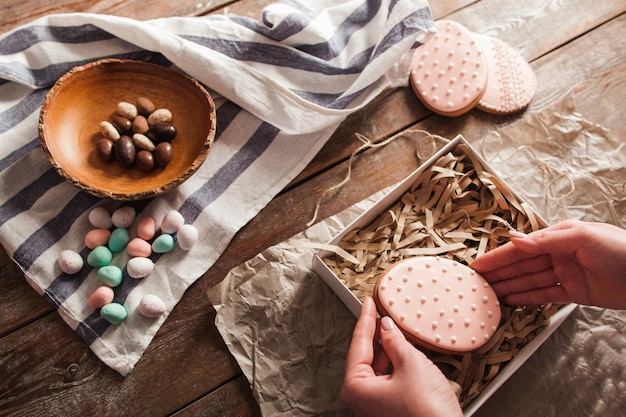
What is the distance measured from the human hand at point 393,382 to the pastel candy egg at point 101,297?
1.42 ft

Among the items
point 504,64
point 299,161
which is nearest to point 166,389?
point 299,161

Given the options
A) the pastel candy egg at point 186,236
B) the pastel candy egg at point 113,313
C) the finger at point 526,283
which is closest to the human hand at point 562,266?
the finger at point 526,283

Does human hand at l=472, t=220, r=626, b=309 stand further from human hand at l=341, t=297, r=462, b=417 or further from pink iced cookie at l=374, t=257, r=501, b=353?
human hand at l=341, t=297, r=462, b=417

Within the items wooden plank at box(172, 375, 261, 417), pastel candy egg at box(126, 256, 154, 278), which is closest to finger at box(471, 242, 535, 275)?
wooden plank at box(172, 375, 261, 417)

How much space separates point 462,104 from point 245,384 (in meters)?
0.67

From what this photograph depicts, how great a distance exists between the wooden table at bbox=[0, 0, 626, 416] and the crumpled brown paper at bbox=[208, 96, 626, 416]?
0.14ft

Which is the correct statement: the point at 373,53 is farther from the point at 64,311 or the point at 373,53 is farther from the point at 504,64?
the point at 64,311

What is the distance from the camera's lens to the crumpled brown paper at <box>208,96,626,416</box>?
89cm

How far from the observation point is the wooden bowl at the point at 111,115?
0.88m

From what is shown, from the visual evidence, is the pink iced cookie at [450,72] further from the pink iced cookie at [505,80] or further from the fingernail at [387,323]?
the fingernail at [387,323]

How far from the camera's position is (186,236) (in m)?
0.93

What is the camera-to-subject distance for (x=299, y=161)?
1019mm

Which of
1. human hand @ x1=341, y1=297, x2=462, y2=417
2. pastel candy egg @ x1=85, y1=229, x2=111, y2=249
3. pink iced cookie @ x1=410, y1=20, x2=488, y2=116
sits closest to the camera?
human hand @ x1=341, y1=297, x2=462, y2=417

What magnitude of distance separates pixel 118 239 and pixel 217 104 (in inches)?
12.4
